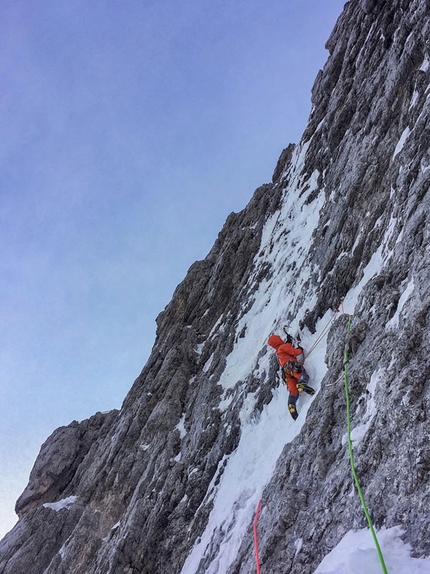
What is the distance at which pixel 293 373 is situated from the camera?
1156 cm

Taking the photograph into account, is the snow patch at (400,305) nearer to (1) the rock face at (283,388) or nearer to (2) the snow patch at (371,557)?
(1) the rock face at (283,388)

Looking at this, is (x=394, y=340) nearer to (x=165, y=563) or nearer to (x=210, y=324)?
(x=165, y=563)

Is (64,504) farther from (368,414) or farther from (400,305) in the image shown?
(400,305)

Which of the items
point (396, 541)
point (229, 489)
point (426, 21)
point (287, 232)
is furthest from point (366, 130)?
point (396, 541)

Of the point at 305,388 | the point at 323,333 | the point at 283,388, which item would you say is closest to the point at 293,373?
the point at 305,388

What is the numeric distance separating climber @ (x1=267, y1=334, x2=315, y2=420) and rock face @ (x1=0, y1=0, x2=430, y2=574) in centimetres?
38

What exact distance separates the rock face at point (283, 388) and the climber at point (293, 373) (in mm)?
381

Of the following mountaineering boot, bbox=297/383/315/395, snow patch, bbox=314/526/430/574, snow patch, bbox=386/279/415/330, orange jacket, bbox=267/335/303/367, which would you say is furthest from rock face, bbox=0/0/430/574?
orange jacket, bbox=267/335/303/367

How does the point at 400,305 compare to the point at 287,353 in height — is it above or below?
below

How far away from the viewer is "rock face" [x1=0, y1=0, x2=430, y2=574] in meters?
7.08

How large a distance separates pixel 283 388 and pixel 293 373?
1.64 m

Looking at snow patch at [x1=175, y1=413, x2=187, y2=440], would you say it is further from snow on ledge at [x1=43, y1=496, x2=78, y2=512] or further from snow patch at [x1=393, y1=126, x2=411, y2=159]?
snow patch at [x1=393, y1=126, x2=411, y2=159]

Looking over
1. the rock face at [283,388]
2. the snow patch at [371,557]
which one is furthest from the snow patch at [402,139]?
the snow patch at [371,557]

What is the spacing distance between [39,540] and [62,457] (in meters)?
7.44
